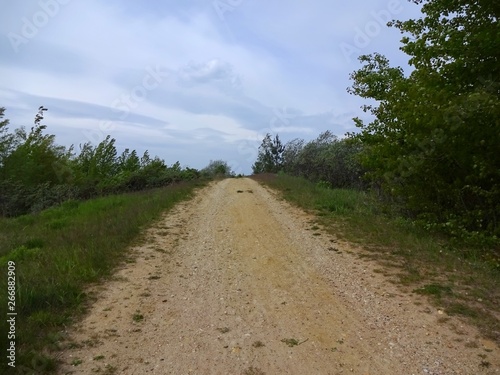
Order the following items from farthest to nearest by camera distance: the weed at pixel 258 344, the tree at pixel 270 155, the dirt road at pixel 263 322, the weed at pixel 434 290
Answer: the tree at pixel 270 155 < the weed at pixel 434 290 < the weed at pixel 258 344 < the dirt road at pixel 263 322

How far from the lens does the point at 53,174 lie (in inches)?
A: 1127

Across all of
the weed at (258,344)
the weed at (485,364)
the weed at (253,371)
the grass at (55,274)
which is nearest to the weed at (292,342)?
the weed at (258,344)

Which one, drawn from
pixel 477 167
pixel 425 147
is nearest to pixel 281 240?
pixel 425 147

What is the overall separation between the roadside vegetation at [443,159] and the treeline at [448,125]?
2cm

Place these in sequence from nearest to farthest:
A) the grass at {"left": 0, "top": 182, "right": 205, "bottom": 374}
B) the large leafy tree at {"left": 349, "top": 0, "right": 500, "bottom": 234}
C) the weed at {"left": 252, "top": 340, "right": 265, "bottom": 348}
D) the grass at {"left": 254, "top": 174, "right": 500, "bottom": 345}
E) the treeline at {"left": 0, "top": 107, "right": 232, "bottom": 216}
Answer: the grass at {"left": 0, "top": 182, "right": 205, "bottom": 374} < the weed at {"left": 252, "top": 340, "right": 265, "bottom": 348} < the grass at {"left": 254, "top": 174, "right": 500, "bottom": 345} < the large leafy tree at {"left": 349, "top": 0, "right": 500, "bottom": 234} < the treeline at {"left": 0, "top": 107, "right": 232, "bottom": 216}

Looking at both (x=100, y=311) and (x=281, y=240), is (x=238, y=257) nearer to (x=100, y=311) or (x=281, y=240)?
(x=281, y=240)

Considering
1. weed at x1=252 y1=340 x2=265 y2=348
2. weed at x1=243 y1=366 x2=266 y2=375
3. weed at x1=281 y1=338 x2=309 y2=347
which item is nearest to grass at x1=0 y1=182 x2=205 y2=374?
weed at x1=243 y1=366 x2=266 y2=375

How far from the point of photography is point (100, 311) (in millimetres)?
4887

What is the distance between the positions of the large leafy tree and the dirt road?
242 centimetres

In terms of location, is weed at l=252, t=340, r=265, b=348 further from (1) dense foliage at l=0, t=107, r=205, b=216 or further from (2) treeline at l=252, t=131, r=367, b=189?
(1) dense foliage at l=0, t=107, r=205, b=216

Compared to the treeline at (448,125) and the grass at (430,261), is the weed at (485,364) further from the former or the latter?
the treeline at (448,125)

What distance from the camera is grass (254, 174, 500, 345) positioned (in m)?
4.90

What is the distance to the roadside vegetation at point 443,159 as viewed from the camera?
19.7 feet

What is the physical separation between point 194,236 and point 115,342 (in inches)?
196
